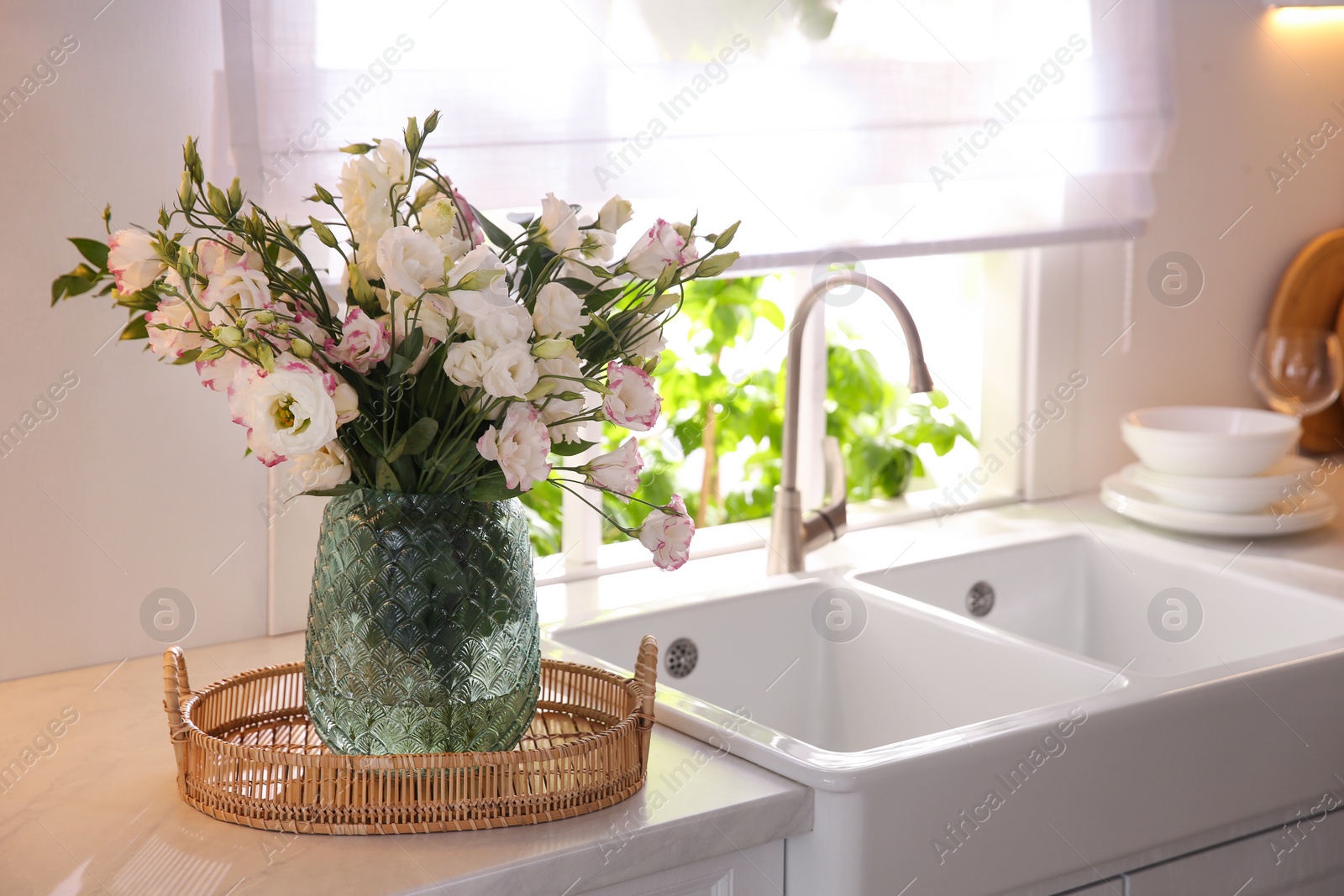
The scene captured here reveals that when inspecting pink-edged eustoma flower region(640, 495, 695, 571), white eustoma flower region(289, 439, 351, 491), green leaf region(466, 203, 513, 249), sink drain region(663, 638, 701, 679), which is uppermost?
green leaf region(466, 203, 513, 249)

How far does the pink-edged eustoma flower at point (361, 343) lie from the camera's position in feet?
2.63

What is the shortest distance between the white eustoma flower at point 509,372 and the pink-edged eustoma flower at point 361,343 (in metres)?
0.07

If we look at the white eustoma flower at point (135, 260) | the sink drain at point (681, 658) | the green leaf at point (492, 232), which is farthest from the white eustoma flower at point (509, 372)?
the sink drain at point (681, 658)

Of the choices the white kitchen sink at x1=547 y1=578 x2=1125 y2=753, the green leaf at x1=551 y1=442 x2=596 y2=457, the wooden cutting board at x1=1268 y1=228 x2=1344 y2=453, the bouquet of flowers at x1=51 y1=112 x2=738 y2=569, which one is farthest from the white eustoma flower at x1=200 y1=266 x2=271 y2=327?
the wooden cutting board at x1=1268 y1=228 x2=1344 y2=453

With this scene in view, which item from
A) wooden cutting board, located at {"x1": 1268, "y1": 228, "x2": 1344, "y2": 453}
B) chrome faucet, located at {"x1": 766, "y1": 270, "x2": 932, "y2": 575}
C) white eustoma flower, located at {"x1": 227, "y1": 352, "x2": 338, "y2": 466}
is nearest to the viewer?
white eustoma flower, located at {"x1": 227, "y1": 352, "x2": 338, "y2": 466}

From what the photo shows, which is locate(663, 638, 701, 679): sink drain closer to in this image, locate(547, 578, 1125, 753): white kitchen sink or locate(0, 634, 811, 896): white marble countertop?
locate(547, 578, 1125, 753): white kitchen sink

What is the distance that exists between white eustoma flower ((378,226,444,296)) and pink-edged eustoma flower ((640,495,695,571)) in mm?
239

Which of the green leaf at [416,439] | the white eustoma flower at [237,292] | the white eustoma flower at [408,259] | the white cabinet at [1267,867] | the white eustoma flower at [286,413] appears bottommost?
the white cabinet at [1267,867]

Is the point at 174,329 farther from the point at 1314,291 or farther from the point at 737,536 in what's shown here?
the point at 1314,291

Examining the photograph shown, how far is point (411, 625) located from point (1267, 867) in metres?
0.87

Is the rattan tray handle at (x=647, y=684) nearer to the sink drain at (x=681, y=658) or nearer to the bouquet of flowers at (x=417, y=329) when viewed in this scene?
the bouquet of flowers at (x=417, y=329)

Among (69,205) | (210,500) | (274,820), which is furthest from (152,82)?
(274,820)

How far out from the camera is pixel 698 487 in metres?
2.46

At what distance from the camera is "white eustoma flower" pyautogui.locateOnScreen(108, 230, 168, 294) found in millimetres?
854
